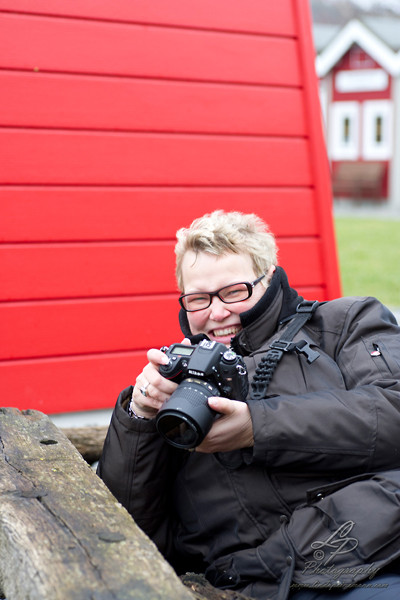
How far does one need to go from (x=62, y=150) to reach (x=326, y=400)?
2.06 m

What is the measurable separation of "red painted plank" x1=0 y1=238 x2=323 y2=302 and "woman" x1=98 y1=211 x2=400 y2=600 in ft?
4.10

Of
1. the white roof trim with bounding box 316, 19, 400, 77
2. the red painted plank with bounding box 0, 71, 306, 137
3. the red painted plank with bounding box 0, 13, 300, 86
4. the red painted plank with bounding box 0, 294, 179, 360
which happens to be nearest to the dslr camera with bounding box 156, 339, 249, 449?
the red painted plank with bounding box 0, 294, 179, 360

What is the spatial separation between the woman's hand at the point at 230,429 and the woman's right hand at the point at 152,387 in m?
0.15

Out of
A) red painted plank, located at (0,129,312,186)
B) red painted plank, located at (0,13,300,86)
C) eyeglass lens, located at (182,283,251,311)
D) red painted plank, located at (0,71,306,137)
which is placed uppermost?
red painted plank, located at (0,13,300,86)

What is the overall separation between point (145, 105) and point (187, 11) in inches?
20.1

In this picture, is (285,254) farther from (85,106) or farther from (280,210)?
(85,106)

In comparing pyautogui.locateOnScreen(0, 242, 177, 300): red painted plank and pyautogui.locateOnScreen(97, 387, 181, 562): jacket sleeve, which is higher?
pyautogui.locateOnScreen(0, 242, 177, 300): red painted plank

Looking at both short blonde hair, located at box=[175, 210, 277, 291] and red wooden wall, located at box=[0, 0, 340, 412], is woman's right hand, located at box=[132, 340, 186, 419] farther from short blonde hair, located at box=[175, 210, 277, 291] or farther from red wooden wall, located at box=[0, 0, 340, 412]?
red wooden wall, located at box=[0, 0, 340, 412]

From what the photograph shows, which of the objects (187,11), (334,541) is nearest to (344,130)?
(187,11)

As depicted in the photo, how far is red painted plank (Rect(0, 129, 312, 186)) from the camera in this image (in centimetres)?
344

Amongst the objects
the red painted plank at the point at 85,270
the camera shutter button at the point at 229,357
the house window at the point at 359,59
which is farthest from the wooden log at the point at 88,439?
the house window at the point at 359,59

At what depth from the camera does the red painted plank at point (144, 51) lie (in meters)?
3.40

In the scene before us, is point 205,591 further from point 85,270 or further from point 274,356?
point 85,270

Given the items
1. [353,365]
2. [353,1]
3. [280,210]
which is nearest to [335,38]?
[353,1]
